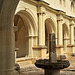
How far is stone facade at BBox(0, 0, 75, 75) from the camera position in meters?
2.87

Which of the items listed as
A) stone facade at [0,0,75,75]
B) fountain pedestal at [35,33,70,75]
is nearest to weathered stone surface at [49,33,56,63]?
fountain pedestal at [35,33,70,75]

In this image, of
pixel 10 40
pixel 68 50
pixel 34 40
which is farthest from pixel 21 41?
pixel 10 40

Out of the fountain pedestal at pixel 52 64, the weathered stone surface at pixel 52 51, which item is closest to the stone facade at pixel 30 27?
the weathered stone surface at pixel 52 51

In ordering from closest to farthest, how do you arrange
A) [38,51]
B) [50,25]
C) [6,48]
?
[6,48] < [38,51] < [50,25]

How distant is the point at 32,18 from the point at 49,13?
12.8 ft

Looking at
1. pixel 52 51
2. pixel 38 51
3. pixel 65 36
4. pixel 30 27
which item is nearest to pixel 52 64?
pixel 52 51

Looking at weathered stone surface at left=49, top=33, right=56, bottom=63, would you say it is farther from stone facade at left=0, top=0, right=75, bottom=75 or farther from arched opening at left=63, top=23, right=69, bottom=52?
arched opening at left=63, top=23, right=69, bottom=52

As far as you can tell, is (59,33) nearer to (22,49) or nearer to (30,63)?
(22,49)

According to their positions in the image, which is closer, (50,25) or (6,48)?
(6,48)

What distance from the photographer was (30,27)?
535 inches

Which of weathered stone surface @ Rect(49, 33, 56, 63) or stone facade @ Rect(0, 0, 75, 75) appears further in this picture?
weathered stone surface @ Rect(49, 33, 56, 63)

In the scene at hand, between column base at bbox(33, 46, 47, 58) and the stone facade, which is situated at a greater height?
the stone facade

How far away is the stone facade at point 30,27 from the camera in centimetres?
287

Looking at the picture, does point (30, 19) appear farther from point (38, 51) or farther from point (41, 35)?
point (38, 51)
